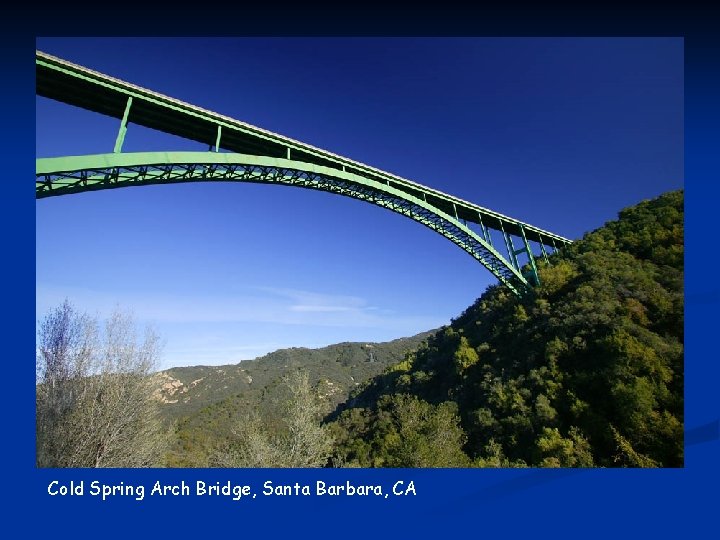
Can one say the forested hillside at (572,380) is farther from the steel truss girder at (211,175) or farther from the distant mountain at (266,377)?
the distant mountain at (266,377)

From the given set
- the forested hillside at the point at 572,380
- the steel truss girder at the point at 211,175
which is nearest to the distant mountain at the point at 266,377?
the forested hillside at the point at 572,380

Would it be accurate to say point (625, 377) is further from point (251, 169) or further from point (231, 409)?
point (231, 409)

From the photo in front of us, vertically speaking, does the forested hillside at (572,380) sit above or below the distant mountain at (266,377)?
above

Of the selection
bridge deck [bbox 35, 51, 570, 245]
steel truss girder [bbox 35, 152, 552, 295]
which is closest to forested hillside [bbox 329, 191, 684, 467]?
steel truss girder [bbox 35, 152, 552, 295]

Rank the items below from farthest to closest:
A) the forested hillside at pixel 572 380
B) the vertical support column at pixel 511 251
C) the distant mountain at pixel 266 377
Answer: the distant mountain at pixel 266 377
the vertical support column at pixel 511 251
the forested hillside at pixel 572 380

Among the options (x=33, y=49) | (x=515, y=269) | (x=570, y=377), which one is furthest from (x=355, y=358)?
(x=33, y=49)

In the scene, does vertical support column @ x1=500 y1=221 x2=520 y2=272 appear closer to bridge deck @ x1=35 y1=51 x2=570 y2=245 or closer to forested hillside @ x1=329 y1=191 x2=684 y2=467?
forested hillside @ x1=329 y1=191 x2=684 y2=467
